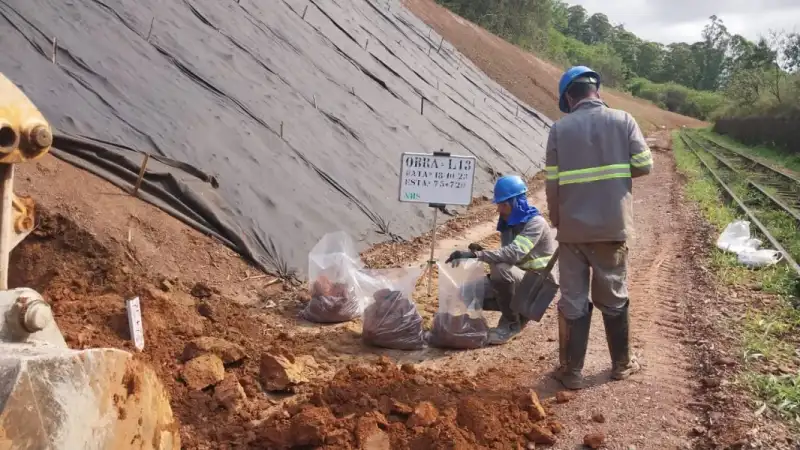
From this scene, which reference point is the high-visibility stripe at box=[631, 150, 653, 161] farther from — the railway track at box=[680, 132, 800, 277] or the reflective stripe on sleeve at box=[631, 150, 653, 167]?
the railway track at box=[680, 132, 800, 277]

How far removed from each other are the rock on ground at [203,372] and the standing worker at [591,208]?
82.0 inches

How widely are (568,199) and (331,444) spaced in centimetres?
200

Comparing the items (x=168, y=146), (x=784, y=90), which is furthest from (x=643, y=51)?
(x=168, y=146)

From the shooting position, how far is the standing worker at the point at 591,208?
13.4 ft

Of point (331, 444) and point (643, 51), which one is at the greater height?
point (643, 51)

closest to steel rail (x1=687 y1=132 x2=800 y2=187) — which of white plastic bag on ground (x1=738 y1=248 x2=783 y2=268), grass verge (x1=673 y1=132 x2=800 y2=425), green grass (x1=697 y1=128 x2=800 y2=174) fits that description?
green grass (x1=697 y1=128 x2=800 y2=174)

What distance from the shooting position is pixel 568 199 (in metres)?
4.17

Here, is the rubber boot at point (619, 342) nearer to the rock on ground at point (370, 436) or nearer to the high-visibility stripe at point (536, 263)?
the high-visibility stripe at point (536, 263)

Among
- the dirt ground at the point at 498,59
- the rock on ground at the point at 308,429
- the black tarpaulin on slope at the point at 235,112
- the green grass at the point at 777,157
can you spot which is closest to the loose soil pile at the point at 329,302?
the black tarpaulin on slope at the point at 235,112

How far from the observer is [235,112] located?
791 cm

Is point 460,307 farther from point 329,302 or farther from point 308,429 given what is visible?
point 308,429

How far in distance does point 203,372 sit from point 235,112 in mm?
4568

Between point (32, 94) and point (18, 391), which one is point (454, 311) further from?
point (32, 94)

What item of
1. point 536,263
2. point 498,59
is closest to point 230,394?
point 536,263
